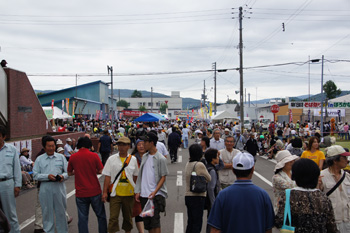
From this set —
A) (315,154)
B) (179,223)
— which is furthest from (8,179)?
(315,154)

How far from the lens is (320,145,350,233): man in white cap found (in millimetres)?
4191

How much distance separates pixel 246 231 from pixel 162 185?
252 centimetres

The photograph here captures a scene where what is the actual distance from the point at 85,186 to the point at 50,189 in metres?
0.64

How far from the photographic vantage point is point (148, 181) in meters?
5.34

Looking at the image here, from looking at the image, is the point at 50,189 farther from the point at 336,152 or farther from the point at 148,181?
the point at 336,152

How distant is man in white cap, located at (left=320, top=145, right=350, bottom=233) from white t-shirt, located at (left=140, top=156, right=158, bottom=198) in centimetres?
248

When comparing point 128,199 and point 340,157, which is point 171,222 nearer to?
point 128,199

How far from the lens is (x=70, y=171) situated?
227 inches

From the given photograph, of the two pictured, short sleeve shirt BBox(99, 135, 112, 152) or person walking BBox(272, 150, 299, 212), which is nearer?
person walking BBox(272, 150, 299, 212)

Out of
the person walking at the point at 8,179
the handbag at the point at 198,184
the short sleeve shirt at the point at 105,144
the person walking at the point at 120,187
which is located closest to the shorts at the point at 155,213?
the person walking at the point at 120,187

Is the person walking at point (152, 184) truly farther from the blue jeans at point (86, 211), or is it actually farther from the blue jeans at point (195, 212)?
the blue jeans at point (86, 211)

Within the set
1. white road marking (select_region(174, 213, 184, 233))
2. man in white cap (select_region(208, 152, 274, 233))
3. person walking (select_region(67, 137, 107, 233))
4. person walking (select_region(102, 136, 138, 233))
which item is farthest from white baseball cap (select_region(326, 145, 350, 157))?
person walking (select_region(67, 137, 107, 233))

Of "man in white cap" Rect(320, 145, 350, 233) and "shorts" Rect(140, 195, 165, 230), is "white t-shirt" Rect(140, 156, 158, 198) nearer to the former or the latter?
"shorts" Rect(140, 195, 165, 230)

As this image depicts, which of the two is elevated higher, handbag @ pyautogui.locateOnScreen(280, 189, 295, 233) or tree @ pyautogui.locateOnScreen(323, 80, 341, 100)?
tree @ pyautogui.locateOnScreen(323, 80, 341, 100)
